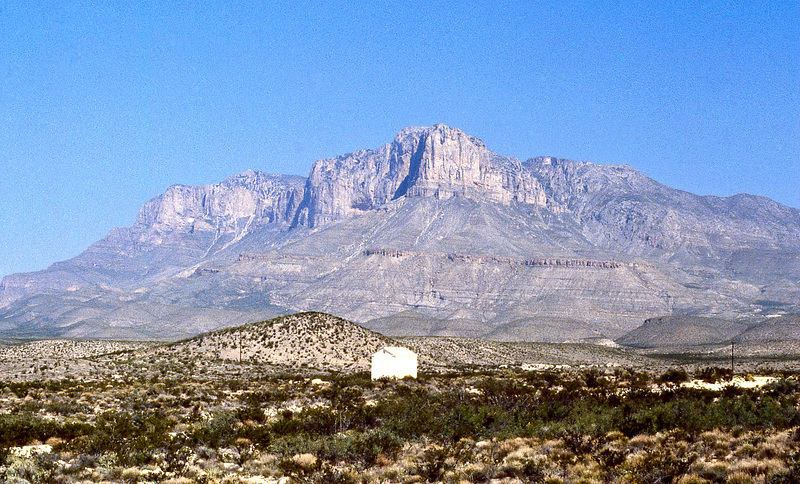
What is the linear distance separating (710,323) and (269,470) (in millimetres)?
178573

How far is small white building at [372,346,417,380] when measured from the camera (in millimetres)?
46125

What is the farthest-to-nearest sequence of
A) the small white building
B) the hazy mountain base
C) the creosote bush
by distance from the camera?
the hazy mountain base < the small white building < the creosote bush

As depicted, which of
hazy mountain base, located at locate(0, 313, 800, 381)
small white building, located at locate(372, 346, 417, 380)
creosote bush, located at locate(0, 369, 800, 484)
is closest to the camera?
creosote bush, located at locate(0, 369, 800, 484)

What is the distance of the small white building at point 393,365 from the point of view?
46125 mm

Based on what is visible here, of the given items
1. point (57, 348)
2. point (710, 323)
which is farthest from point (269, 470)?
point (710, 323)

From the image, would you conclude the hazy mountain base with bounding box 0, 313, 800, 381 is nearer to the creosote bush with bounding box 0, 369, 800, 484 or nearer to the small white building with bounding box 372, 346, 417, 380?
the small white building with bounding box 372, 346, 417, 380

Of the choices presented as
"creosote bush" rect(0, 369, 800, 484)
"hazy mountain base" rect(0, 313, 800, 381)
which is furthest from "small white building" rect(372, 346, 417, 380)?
"creosote bush" rect(0, 369, 800, 484)

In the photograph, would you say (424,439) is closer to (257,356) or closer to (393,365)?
(393,365)

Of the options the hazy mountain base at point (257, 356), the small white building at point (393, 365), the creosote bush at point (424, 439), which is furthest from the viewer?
the hazy mountain base at point (257, 356)

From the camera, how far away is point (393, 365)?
4628cm

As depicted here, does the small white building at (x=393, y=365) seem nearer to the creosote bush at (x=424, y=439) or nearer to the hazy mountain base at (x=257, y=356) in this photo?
the hazy mountain base at (x=257, y=356)

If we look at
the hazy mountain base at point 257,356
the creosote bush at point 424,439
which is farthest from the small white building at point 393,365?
the creosote bush at point 424,439

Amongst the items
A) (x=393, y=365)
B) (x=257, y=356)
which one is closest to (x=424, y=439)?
(x=393, y=365)

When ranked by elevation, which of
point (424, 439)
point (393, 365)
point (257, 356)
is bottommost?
point (424, 439)
